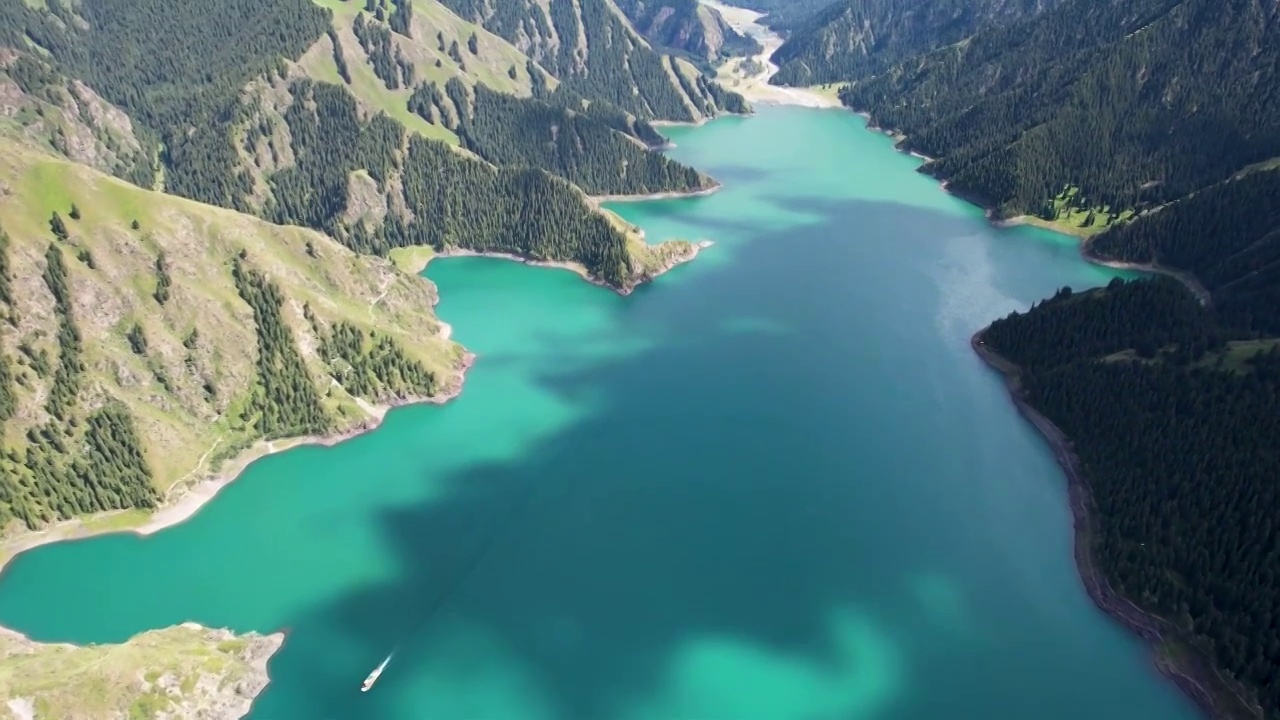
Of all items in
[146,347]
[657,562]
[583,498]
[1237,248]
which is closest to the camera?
[657,562]

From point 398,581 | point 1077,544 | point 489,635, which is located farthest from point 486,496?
point 1077,544

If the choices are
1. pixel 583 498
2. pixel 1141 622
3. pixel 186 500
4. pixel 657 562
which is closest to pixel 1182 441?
pixel 1141 622

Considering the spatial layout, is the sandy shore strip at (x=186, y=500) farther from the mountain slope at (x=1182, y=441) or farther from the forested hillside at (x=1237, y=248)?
the forested hillside at (x=1237, y=248)

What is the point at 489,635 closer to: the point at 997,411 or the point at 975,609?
the point at 975,609

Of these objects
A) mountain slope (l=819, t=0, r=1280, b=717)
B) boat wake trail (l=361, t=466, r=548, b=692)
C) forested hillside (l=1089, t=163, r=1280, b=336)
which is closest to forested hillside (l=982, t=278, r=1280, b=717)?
mountain slope (l=819, t=0, r=1280, b=717)

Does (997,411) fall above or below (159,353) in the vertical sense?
below

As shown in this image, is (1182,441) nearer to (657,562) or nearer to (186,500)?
(657,562)

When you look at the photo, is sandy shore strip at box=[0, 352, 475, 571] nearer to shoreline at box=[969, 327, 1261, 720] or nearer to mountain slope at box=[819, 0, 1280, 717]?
shoreline at box=[969, 327, 1261, 720]
